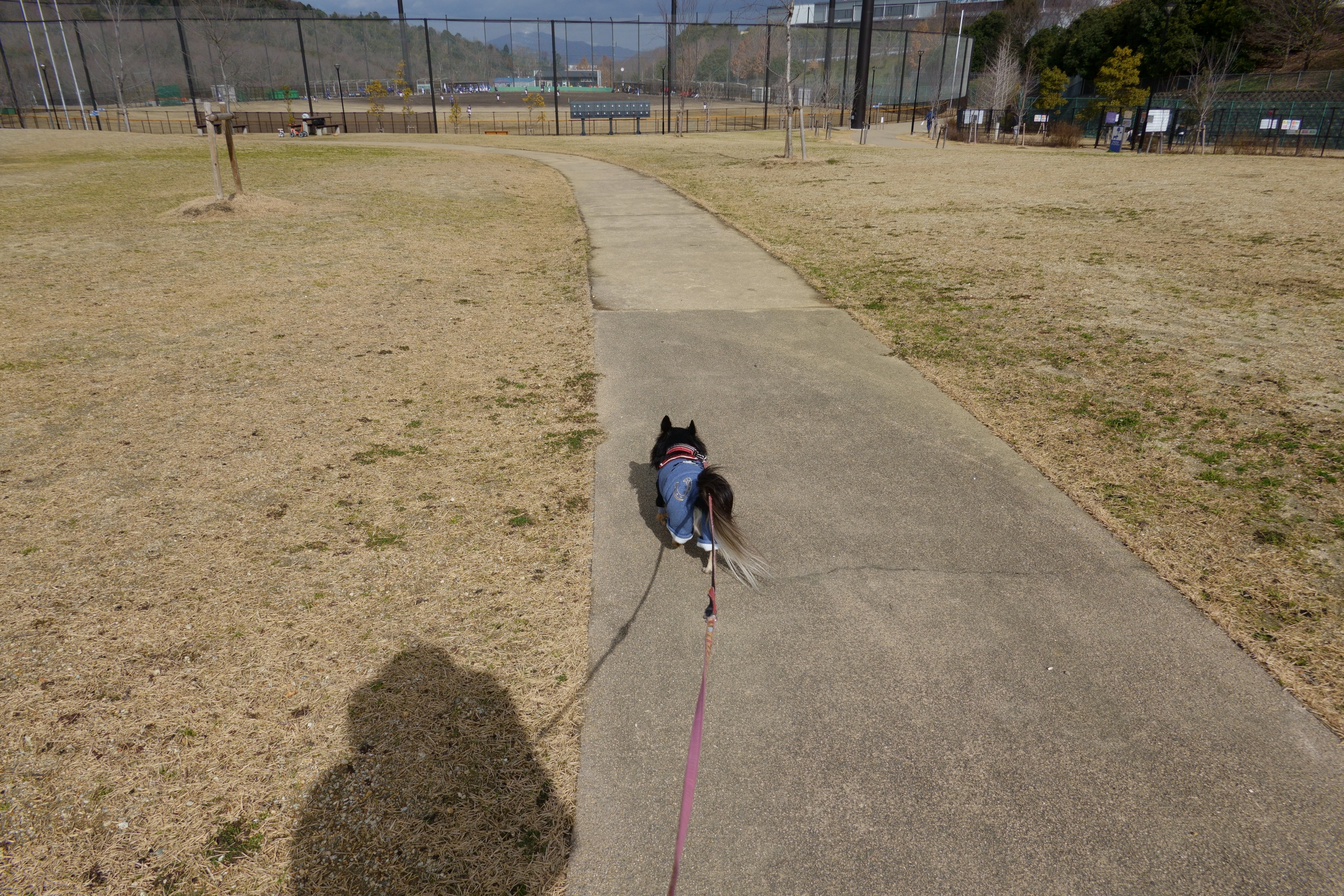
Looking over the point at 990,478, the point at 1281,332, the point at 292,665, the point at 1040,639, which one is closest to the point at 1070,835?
the point at 1040,639

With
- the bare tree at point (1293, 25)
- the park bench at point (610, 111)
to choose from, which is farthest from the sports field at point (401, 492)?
the bare tree at point (1293, 25)

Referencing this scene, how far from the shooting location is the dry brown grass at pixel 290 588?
258cm

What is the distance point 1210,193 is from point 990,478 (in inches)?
684

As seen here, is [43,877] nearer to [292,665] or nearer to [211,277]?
[292,665]

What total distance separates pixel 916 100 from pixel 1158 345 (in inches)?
2344

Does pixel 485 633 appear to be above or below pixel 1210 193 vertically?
below

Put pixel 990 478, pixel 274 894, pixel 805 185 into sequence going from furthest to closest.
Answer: pixel 805 185, pixel 990 478, pixel 274 894

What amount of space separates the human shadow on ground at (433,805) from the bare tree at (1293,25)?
57791 mm

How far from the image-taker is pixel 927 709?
3178mm

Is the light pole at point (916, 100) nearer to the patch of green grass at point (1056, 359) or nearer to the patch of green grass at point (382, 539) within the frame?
the patch of green grass at point (1056, 359)

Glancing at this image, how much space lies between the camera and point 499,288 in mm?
9984

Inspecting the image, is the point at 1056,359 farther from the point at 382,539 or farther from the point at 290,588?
the point at 290,588

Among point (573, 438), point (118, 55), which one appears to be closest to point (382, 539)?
point (573, 438)

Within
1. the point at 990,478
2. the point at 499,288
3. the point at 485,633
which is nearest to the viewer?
the point at 485,633
